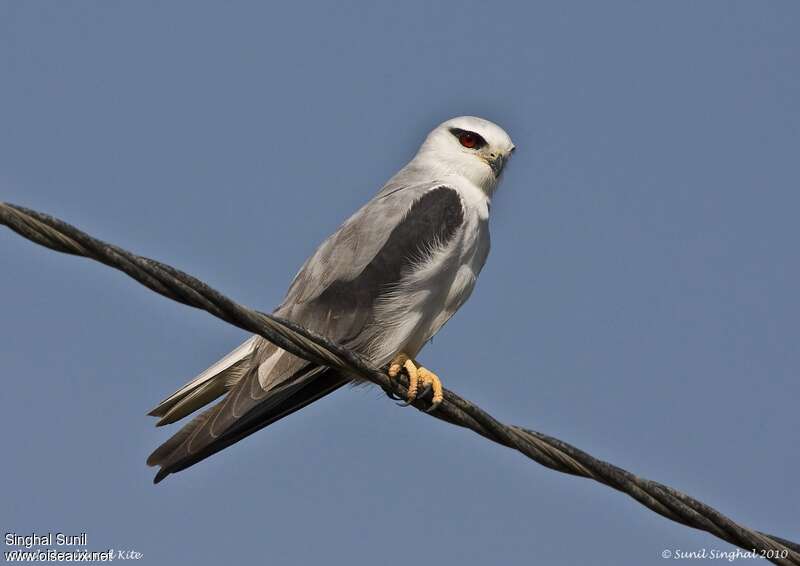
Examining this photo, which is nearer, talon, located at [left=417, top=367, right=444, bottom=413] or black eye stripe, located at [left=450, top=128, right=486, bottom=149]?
talon, located at [left=417, top=367, right=444, bottom=413]

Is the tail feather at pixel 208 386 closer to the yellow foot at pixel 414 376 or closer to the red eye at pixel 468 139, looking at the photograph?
the yellow foot at pixel 414 376

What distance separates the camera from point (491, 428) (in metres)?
3.83

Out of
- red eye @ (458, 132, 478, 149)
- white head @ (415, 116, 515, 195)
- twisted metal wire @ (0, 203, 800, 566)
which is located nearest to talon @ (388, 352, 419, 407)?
twisted metal wire @ (0, 203, 800, 566)

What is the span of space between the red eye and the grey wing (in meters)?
0.77

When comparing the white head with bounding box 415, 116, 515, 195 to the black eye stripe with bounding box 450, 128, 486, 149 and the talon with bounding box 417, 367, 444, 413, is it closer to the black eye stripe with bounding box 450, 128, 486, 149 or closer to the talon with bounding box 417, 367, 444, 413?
the black eye stripe with bounding box 450, 128, 486, 149

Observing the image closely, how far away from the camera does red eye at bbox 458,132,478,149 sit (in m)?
6.47

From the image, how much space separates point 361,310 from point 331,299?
0.46 feet

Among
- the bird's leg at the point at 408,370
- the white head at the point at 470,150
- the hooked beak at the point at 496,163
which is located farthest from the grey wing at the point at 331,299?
the hooked beak at the point at 496,163

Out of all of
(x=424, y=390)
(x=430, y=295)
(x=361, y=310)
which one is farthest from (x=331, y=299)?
(x=424, y=390)

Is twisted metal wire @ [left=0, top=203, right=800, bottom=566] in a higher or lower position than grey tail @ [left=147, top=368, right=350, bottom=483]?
lower

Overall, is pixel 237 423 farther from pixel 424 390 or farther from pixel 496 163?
pixel 496 163

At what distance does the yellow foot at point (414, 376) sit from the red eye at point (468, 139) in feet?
5.04

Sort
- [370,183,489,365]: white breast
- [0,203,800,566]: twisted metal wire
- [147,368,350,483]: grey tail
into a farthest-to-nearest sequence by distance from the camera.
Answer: [370,183,489,365]: white breast < [147,368,350,483]: grey tail < [0,203,800,566]: twisted metal wire

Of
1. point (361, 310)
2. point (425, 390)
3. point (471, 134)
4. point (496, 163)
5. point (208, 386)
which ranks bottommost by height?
point (425, 390)
